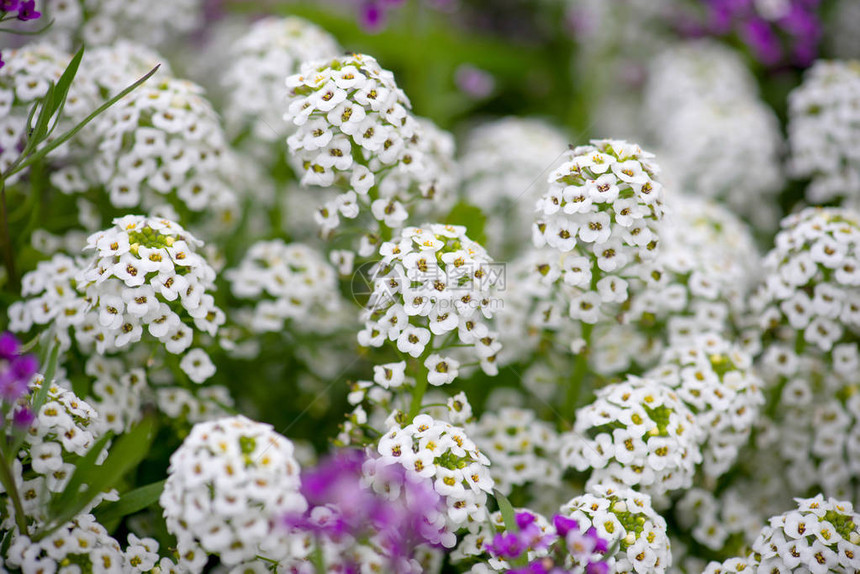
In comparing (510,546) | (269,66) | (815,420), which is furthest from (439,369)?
(269,66)

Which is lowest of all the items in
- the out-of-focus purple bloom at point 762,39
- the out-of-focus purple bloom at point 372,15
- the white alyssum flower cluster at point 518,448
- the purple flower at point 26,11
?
the white alyssum flower cluster at point 518,448

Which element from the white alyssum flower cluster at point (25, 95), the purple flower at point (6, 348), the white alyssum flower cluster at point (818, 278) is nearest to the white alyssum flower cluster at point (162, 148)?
the white alyssum flower cluster at point (25, 95)

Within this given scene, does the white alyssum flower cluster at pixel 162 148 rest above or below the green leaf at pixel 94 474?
above

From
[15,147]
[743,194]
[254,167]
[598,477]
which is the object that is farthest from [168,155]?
[743,194]

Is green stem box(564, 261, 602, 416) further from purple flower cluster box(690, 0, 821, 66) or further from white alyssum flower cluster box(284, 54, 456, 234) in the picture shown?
purple flower cluster box(690, 0, 821, 66)

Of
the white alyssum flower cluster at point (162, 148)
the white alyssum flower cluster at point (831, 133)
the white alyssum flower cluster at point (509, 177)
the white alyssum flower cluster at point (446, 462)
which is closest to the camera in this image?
the white alyssum flower cluster at point (446, 462)

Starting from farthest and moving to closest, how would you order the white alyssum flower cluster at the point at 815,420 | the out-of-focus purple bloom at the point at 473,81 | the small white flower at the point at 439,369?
the out-of-focus purple bloom at the point at 473,81
the white alyssum flower cluster at the point at 815,420
the small white flower at the point at 439,369

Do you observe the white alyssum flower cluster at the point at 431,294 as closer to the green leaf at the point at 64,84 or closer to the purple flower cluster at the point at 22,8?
the green leaf at the point at 64,84

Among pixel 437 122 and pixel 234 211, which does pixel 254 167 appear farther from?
pixel 437 122
